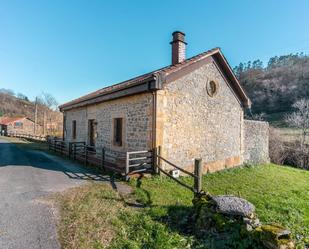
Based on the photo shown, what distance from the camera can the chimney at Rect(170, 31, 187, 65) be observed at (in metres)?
11.8

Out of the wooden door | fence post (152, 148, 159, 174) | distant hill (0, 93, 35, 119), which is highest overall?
distant hill (0, 93, 35, 119)

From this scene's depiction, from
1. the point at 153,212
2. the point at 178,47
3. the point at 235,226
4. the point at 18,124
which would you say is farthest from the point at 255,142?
the point at 18,124

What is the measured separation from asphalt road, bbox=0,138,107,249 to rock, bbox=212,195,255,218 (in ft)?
11.3

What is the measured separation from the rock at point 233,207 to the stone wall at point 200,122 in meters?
4.00

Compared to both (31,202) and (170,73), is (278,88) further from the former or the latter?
(31,202)

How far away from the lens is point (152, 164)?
893 centimetres

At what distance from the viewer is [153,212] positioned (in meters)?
5.71

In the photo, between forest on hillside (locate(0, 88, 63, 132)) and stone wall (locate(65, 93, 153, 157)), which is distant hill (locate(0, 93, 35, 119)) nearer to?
forest on hillside (locate(0, 88, 63, 132))

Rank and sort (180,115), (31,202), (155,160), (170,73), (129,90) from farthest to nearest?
(180,115), (129,90), (170,73), (155,160), (31,202)

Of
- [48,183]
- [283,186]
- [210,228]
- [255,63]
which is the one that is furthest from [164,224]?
[255,63]

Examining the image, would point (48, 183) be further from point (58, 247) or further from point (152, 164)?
point (58, 247)

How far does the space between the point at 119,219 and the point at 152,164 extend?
12.6 ft

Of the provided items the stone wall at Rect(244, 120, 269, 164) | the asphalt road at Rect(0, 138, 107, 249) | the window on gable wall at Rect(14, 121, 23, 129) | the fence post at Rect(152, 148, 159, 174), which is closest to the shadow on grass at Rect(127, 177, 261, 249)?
the fence post at Rect(152, 148, 159, 174)

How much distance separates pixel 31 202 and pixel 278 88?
47.1 metres
